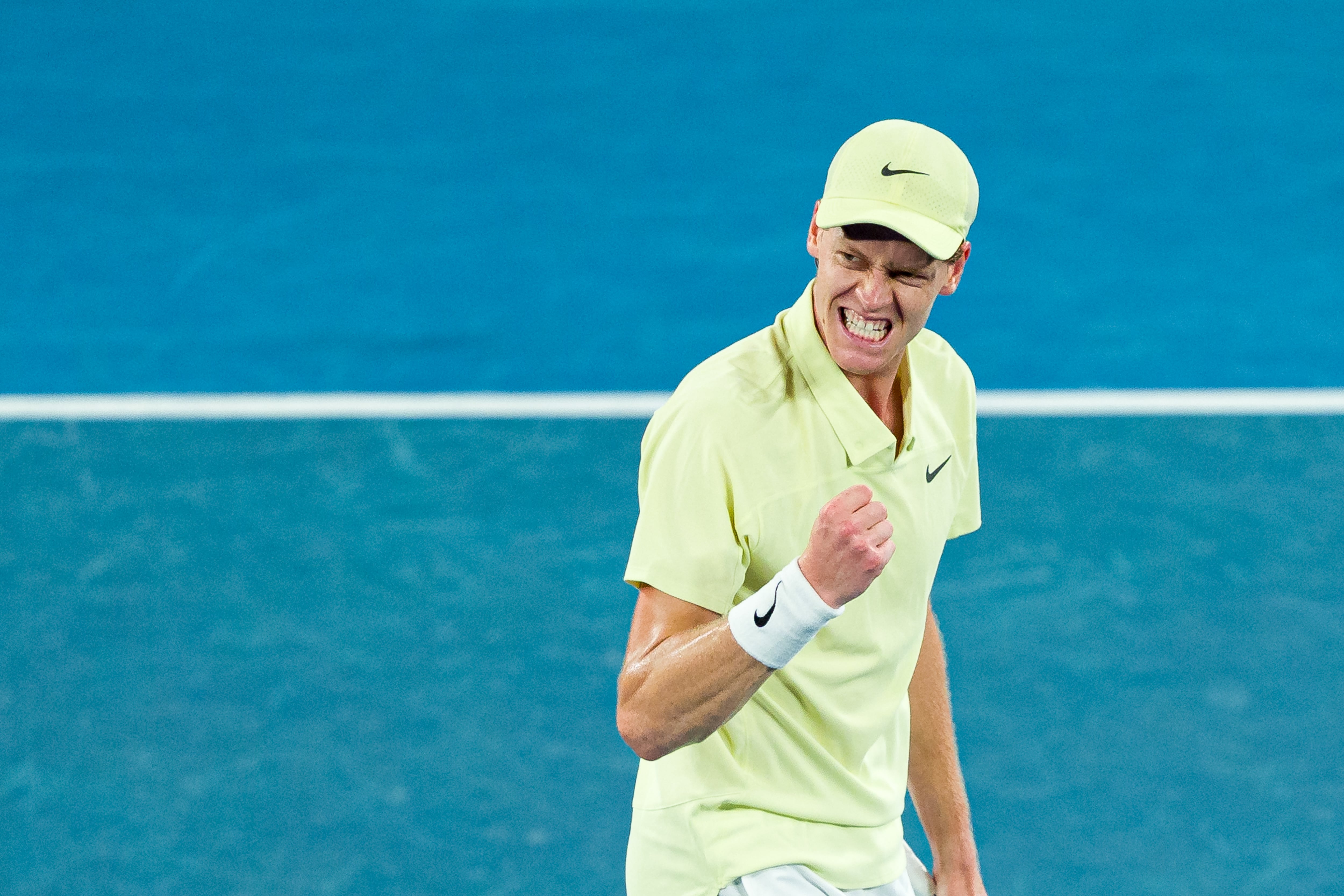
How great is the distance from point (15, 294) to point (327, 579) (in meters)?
2.86

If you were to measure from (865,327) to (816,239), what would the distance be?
0.23 meters

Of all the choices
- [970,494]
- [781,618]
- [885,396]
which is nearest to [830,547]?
[781,618]

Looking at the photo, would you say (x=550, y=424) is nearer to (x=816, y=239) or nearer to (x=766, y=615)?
(x=816, y=239)

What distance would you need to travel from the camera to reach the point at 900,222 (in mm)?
3260

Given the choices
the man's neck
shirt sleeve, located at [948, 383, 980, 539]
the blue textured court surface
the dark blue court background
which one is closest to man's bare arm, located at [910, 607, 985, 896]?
shirt sleeve, located at [948, 383, 980, 539]

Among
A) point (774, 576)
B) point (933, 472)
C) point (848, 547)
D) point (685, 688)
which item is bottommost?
point (685, 688)

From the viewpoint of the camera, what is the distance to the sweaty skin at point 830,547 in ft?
9.99

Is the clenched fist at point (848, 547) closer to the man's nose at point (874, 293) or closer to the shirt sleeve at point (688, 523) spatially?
the shirt sleeve at point (688, 523)

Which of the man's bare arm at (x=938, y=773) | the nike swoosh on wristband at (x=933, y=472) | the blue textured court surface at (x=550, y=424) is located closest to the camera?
the nike swoosh on wristband at (x=933, y=472)

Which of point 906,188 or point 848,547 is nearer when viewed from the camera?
point 848,547

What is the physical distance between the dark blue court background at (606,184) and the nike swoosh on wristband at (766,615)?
471cm

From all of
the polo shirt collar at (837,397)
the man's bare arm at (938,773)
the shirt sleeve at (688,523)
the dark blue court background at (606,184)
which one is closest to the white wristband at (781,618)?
the shirt sleeve at (688,523)

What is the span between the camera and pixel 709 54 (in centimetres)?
1004

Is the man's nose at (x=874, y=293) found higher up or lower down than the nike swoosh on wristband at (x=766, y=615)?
higher up
